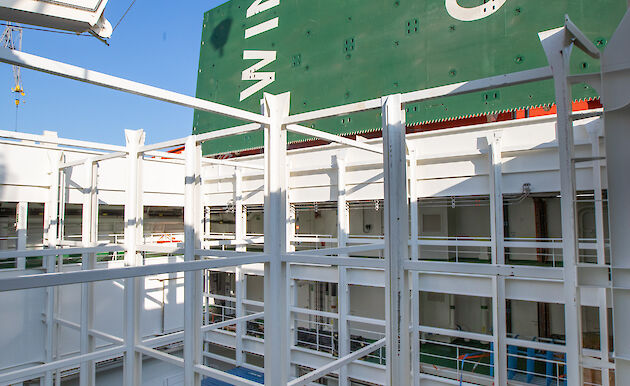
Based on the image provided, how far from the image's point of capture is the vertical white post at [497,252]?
20.0 feet

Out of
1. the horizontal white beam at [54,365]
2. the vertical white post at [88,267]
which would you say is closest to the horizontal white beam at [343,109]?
the horizontal white beam at [54,365]

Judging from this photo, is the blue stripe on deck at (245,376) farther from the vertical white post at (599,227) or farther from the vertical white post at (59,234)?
the vertical white post at (599,227)

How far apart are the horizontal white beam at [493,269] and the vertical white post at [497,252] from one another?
370 centimetres

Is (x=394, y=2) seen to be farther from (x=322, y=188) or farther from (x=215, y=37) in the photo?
A: (x=215, y=37)

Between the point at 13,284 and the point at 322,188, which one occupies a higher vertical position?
the point at 322,188

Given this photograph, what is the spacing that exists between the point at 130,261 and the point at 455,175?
222 inches

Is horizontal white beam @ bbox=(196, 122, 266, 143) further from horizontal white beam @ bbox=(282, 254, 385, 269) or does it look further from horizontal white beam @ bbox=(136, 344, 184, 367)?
horizontal white beam @ bbox=(136, 344, 184, 367)

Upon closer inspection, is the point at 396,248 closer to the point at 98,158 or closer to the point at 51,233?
the point at 98,158

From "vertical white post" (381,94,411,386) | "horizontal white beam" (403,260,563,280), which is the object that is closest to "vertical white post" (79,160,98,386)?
"vertical white post" (381,94,411,386)

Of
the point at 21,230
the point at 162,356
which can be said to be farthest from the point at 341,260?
the point at 21,230

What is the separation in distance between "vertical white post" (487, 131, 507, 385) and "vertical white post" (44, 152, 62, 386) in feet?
26.1

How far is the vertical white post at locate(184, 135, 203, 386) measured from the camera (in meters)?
4.57

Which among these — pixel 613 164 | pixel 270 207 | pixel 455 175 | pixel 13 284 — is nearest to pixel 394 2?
pixel 455 175

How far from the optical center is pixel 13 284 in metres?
2.44
